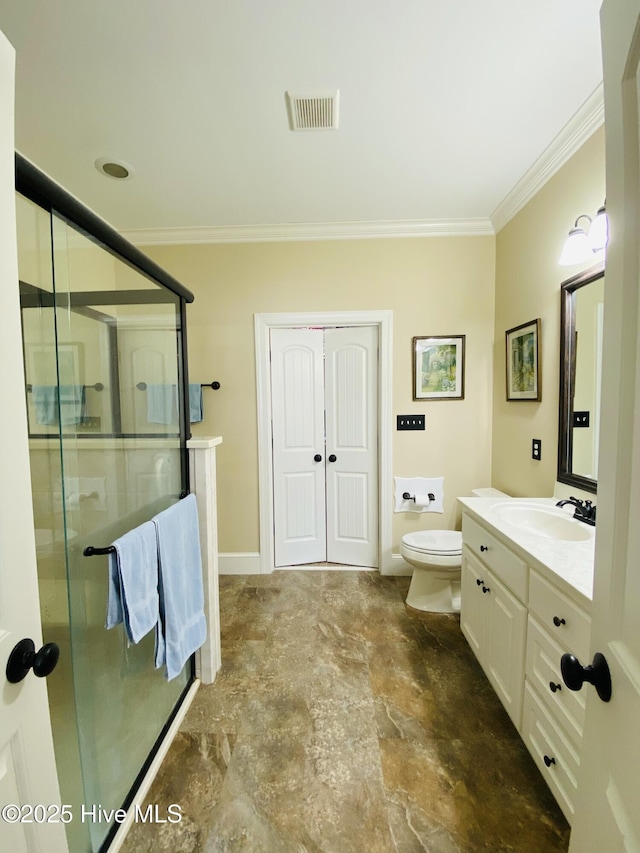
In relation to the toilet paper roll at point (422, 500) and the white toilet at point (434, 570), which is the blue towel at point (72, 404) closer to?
the white toilet at point (434, 570)

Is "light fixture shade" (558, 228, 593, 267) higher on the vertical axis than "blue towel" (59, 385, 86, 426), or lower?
higher

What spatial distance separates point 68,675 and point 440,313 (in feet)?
9.06

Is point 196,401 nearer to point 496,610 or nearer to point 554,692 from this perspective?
point 496,610

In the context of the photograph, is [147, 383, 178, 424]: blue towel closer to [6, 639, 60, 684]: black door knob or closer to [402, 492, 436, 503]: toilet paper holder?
[6, 639, 60, 684]: black door knob

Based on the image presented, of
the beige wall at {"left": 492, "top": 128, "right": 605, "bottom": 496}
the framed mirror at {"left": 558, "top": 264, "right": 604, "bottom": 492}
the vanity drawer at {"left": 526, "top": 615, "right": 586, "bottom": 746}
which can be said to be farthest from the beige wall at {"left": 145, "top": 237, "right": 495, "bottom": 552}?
the vanity drawer at {"left": 526, "top": 615, "right": 586, "bottom": 746}

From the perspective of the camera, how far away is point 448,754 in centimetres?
128

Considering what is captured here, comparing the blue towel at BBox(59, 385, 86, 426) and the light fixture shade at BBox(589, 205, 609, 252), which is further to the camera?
the light fixture shade at BBox(589, 205, 609, 252)

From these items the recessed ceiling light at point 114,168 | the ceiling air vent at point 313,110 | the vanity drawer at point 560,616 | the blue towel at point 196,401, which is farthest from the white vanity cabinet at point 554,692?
the recessed ceiling light at point 114,168

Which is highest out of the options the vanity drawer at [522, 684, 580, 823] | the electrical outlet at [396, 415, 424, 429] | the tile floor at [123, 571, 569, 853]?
the electrical outlet at [396, 415, 424, 429]

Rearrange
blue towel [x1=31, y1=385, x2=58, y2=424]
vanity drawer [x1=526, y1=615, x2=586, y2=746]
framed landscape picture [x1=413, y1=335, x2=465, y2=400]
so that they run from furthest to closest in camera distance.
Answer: framed landscape picture [x1=413, y1=335, x2=465, y2=400] → vanity drawer [x1=526, y1=615, x2=586, y2=746] → blue towel [x1=31, y1=385, x2=58, y2=424]

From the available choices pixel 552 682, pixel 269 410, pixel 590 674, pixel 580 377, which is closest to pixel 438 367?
pixel 580 377

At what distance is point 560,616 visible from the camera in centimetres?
105

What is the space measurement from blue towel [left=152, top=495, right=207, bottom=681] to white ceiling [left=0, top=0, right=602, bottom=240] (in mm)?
1747

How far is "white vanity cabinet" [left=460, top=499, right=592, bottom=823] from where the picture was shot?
993 mm
